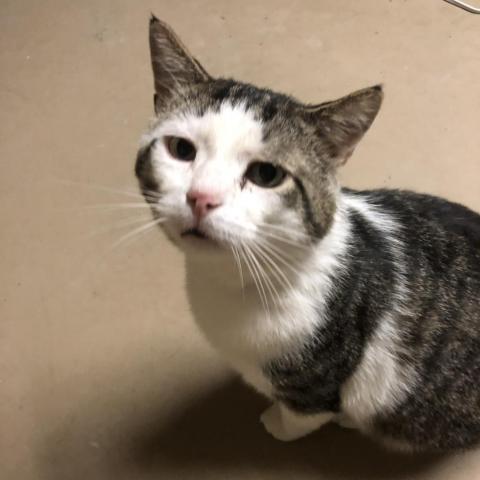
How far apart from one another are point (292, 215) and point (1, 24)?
147cm

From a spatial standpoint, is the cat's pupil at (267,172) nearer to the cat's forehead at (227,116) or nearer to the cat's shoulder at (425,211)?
the cat's forehead at (227,116)

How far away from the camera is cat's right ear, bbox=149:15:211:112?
94cm

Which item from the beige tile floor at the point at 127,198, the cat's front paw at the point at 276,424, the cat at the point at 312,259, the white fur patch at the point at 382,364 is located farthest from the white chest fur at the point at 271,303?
the beige tile floor at the point at 127,198

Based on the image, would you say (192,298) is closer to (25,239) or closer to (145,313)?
(145,313)

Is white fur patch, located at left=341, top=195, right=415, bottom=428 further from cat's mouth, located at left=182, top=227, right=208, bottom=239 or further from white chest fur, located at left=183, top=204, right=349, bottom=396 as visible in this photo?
cat's mouth, located at left=182, top=227, right=208, bottom=239

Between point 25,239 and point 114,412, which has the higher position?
point 25,239

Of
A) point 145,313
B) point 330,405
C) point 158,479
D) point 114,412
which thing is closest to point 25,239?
point 145,313

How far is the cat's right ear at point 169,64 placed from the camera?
0.94m

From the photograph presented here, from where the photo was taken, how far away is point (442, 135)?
1682 millimetres

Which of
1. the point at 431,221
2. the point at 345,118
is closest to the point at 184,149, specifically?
the point at 345,118

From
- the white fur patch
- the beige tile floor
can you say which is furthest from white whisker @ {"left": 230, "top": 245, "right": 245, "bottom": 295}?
the beige tile floor

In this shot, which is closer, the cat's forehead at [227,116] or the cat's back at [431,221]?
the cat's forehead at [227,116]

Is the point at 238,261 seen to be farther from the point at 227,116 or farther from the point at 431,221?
the point at 431,221

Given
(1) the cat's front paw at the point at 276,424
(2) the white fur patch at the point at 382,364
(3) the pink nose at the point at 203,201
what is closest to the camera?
(3) the pink nose at the point at 203,201
